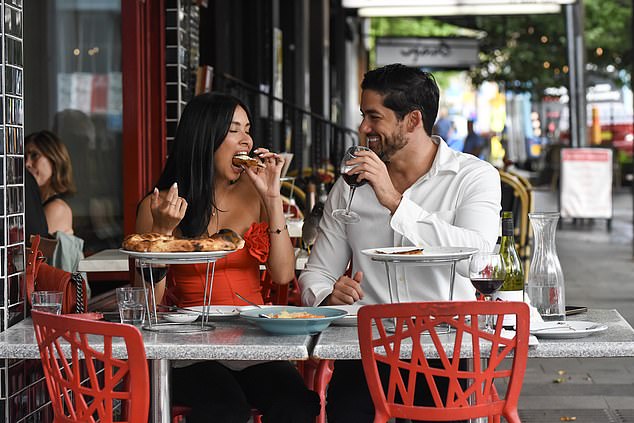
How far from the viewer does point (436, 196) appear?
4051 mm

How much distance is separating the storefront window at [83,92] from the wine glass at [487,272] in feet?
18.2

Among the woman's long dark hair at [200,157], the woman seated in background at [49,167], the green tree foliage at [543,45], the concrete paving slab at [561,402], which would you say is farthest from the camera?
the green tree foliage at [543,45]

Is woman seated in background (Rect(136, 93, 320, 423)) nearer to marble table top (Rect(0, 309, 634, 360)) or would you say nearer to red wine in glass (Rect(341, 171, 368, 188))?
red wine in glass (Rect(341, 171, 368, 188))

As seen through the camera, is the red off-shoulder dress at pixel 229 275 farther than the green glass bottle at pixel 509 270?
Yes

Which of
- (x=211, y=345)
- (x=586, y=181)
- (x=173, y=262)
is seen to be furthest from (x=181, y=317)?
(x=586, y=181)

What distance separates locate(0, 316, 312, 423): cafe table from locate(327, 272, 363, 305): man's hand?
0.37 metres

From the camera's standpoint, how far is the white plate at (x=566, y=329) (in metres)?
3.22

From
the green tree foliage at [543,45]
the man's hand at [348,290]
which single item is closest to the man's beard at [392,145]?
the man's hand at [348,290]

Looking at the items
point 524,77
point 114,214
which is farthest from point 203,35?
point 524,77

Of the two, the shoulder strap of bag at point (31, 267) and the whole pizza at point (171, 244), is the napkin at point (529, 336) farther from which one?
the shoulder strap of bag at point (31, 267)

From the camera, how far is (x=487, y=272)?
327 centimetres

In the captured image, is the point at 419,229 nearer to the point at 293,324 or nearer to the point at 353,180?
the point at 353,180

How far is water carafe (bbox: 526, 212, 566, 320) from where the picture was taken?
3570 mm

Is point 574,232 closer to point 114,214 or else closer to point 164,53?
point 114,214
